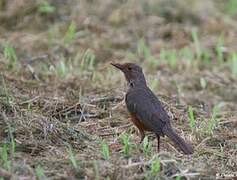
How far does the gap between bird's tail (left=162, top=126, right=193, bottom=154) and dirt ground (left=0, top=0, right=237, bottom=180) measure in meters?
0.06

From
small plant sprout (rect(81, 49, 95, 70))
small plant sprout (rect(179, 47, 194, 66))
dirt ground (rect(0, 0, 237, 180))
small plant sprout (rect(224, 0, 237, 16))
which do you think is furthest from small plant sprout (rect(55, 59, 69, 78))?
small plant sprout (rect(224, 0, 237, 16))

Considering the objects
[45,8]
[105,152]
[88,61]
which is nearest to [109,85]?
[88,61]

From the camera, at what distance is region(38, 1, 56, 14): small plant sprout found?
10.4 metres

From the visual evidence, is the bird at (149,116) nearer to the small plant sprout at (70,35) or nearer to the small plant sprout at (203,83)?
the small plant sprout at (203,83)

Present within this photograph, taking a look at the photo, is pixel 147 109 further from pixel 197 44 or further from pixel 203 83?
pixel 197 44

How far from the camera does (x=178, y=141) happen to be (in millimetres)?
6020

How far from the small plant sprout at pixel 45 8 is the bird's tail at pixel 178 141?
4705 millimetres

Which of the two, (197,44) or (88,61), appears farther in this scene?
(197,44)

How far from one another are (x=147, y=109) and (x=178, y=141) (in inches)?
16.8

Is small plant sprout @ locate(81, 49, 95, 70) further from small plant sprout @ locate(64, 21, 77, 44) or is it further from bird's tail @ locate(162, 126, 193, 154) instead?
bird's tail @ locate(162, 126, 193, 154)

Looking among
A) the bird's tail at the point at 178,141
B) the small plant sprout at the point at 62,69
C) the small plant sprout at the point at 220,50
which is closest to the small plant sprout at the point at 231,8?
the small plant sprout at the point at 220,50

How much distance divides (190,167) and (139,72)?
1556mm

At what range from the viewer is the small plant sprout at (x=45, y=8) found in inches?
410

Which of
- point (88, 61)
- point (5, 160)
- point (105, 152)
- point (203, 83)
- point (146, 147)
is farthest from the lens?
point (88, 61)
